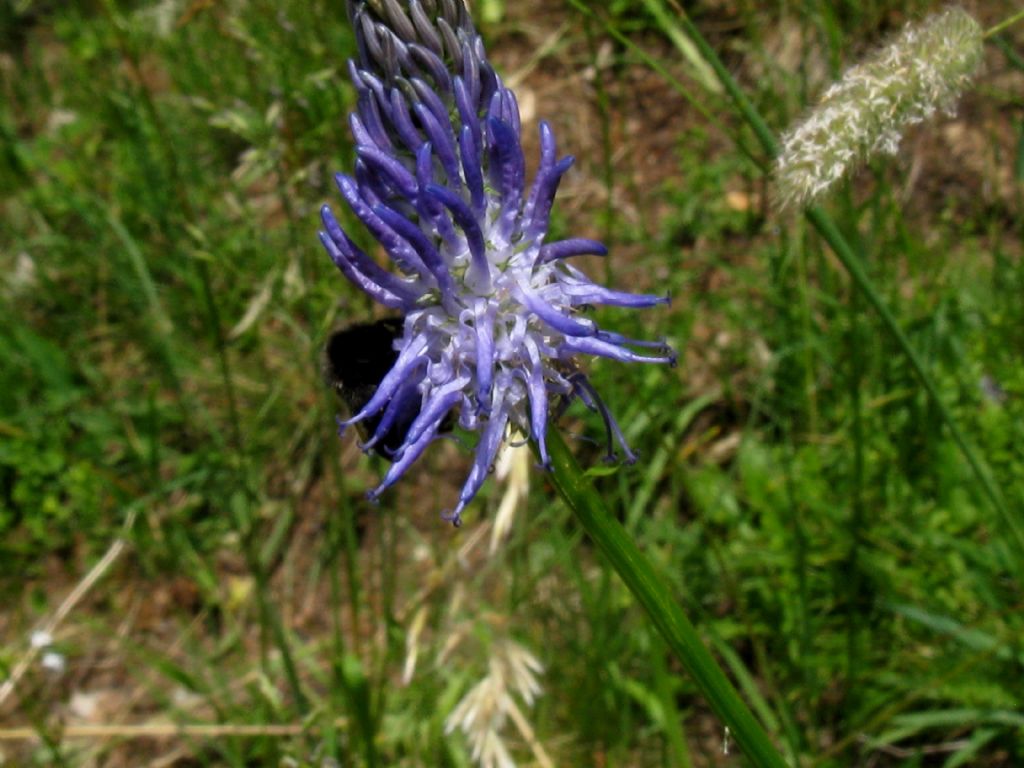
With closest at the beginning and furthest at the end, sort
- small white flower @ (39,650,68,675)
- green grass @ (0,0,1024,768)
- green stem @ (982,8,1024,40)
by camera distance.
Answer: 1. green stem @ (982,8,1024,40)
2. green grass @ (0,0,1024,768)
3. small white flower @ (39,650,68,675)

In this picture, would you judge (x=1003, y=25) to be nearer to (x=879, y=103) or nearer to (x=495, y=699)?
(x=879, y=103)

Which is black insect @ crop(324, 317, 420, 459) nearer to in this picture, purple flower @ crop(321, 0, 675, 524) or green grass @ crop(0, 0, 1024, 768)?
purple flower @ crop(321, 0, 675, 524)

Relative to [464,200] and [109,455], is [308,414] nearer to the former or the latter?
[109,455]

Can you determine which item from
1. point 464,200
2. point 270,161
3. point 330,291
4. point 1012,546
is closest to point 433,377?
point 464,200

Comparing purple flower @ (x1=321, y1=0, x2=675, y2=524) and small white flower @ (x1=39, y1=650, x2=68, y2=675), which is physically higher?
small white flower @ (x1=39, y1=650, x2=68, y2=675)

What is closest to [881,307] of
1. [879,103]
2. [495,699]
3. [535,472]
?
[879,103]

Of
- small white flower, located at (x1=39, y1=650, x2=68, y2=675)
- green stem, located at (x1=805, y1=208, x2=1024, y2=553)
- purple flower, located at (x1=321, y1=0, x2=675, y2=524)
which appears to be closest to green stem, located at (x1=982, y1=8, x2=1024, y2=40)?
green stem, located at (x1=805, y1=208, x2=1024, y2=553)

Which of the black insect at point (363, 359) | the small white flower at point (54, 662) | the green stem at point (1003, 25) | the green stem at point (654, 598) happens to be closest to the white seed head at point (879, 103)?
the green stem at point (1003, 25)
